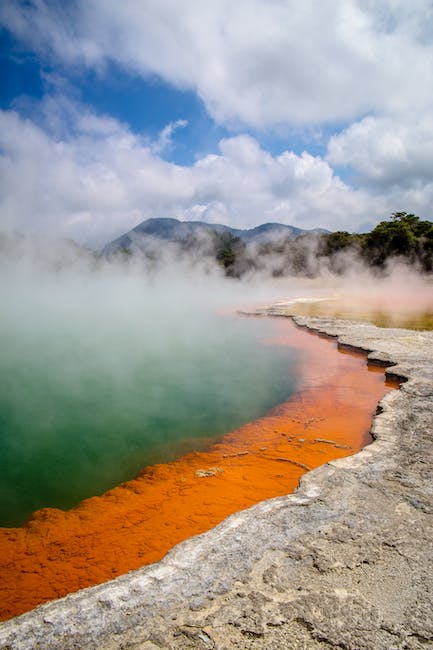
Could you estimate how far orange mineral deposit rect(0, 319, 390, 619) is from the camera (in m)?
2.35

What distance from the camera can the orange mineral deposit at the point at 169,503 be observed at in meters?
2.35

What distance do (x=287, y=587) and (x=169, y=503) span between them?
150cm

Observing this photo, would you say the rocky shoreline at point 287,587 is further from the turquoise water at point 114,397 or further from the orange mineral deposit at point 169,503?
the turquoise water at point 114,397

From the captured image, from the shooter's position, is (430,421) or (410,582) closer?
(410,582)

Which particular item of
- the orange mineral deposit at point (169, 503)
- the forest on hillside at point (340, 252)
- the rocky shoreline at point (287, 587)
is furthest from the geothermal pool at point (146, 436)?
the forest on hillside at point (340, 252)

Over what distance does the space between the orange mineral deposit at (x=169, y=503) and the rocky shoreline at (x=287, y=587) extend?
21.1 inches

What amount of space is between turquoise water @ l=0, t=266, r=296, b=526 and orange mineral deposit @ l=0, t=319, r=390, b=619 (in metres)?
0.37

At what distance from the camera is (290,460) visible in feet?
11.5

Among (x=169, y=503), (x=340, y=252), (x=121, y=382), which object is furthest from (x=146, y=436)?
(x=340, y=252)

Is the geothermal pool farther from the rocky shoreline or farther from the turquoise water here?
the rocky shoreline

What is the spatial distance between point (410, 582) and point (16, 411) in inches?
214

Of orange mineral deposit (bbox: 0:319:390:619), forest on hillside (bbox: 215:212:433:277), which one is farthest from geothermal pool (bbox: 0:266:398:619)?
forest on hillside (bbox: 215:212:433:277)

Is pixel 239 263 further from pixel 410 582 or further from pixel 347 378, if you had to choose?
pixel 410 582

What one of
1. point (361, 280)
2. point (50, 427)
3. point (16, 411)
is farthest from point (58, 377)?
point (361, 280)
